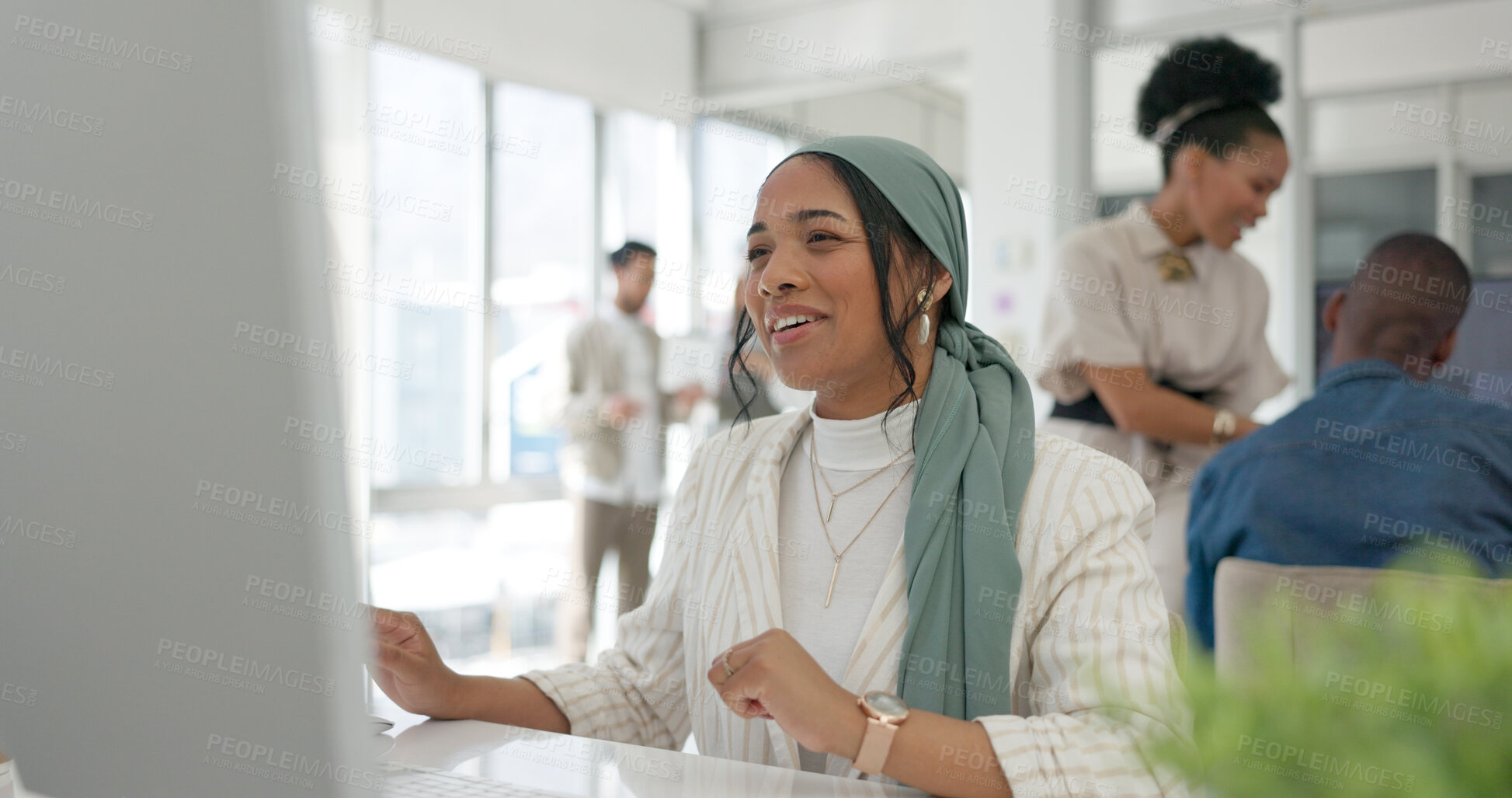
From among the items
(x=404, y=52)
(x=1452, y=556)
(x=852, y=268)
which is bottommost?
(x=1452, y=556)

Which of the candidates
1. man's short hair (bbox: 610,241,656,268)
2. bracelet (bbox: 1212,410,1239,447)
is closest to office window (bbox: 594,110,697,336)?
man's short hair (bbox: 610,241,656,268)

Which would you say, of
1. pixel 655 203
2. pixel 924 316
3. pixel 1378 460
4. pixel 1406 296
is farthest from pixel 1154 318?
pixel 655 203

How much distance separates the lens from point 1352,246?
166 inches

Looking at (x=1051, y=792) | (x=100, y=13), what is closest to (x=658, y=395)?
(x=1051, y=792)

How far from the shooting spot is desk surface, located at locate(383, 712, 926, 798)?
3.15 feet

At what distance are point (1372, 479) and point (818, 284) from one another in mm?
1091

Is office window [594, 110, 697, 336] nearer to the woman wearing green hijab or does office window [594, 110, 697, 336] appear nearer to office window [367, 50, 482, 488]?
office window [367, 50, 482, 488]

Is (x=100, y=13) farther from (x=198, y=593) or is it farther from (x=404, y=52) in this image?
(x=404, y=52)

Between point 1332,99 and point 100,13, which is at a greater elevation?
point 1332,99

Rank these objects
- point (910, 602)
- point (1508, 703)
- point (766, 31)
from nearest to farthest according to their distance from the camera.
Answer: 1. point (1508, 703)
2. point (910, 602)
3. point (766, 31)

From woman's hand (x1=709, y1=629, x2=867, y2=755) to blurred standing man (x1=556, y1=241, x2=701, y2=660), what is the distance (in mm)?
3686

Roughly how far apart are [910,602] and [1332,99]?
391 cm

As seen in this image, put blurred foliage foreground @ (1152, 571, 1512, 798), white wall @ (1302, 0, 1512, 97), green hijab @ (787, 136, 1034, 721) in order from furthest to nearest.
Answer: white wall @ (1302, 0, 1512, 97) → green hijab @ (787, 136, 1034, 721) → blurred foliage foreground @ (1152, 571, 1512, 798)

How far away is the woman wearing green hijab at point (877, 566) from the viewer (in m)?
1.05
